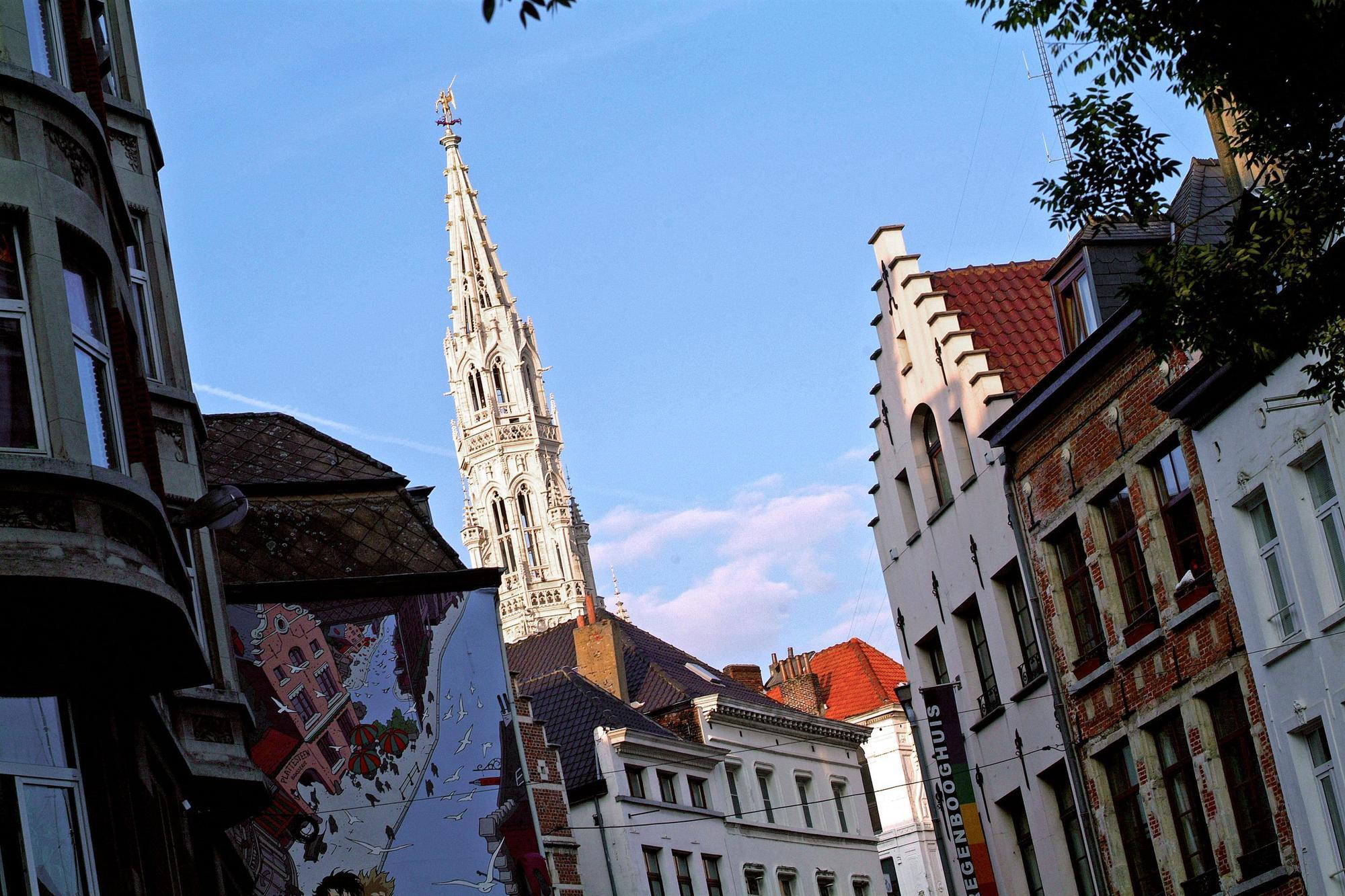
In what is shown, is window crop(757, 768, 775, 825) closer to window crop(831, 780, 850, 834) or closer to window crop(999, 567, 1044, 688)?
window crop(831, 780, 850, 834)

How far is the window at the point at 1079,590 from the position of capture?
29.6 meters

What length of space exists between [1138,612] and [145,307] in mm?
14341

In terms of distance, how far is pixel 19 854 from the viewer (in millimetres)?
14391

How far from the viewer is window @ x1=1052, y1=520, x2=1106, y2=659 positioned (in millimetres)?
29578

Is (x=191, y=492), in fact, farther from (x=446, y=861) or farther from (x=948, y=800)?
(x=446, y=861)

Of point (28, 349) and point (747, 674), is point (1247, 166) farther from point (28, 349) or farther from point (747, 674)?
point (747, 674)

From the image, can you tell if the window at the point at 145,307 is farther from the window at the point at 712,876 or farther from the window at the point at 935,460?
the window at the point at 712,876

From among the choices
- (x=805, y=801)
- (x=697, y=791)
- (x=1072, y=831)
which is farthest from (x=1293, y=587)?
(x=805, y=801)

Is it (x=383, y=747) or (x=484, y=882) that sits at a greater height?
(x=383, y=747)

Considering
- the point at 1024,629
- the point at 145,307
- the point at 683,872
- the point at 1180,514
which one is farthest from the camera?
the point at 683,872

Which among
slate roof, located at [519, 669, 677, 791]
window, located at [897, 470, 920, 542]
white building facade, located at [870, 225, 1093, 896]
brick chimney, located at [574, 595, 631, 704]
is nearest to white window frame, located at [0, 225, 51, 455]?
white building facade, located at [870, 225, 1093, 896]

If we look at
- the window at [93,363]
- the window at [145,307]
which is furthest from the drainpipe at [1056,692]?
the window at [93,363]

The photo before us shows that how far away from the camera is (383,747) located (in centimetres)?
4066

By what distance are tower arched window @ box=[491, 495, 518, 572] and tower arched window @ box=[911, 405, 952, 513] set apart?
123 m
